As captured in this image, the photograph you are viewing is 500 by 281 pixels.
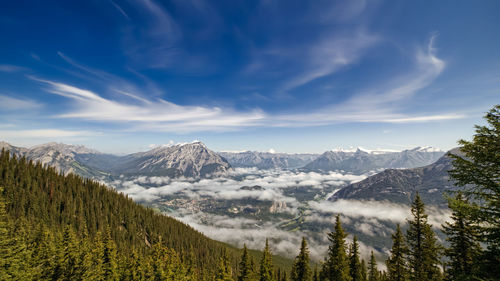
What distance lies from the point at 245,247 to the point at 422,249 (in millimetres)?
34992

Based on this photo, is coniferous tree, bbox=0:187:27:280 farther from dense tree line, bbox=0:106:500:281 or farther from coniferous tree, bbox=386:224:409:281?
coniferous tree, bbox=386:224:409:281

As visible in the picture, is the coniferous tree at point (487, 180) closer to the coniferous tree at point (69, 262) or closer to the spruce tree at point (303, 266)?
the spruce tree at point (303, 266)

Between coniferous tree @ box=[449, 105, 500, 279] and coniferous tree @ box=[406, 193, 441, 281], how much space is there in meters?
15.6

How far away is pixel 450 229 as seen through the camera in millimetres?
25344

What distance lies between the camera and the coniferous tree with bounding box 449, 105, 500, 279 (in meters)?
14.1

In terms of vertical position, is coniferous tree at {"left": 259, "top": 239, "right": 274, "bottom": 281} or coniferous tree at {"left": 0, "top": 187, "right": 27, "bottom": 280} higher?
coniferous tree at {"left": 0, "top": 187, "right": 27, "bottom": 280}

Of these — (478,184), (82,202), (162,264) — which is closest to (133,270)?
(162,264)

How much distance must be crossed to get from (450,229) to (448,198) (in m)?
15.1

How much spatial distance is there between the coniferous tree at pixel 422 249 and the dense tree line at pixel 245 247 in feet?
0.40

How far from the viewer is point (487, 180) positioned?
14.6 metres

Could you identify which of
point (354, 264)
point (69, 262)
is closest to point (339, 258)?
point (354, 264)

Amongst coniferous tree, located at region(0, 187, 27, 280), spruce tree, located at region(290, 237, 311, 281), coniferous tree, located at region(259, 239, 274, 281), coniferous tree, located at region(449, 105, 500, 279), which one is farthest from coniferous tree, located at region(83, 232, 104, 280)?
coniferous tree, located at region(449, 105, 500, 279)

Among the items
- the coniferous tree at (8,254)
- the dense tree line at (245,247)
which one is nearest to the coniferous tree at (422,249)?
the dense tree line at (245,247)

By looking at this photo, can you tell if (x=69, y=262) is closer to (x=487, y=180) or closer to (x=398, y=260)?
(x=398, y=260)
